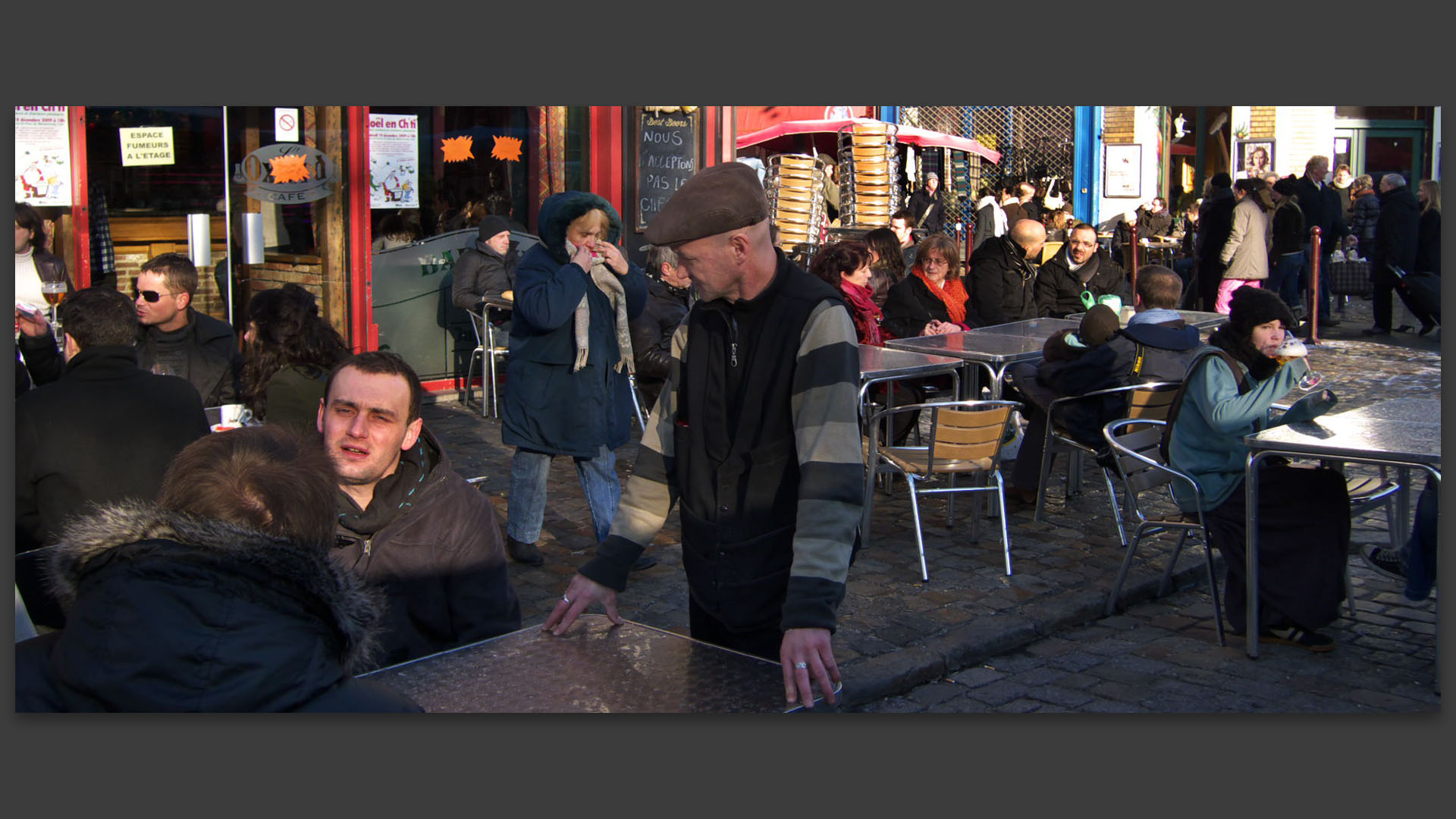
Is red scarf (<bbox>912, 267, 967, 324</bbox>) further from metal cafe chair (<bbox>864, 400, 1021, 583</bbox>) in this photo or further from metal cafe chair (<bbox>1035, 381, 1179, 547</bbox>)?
metal cafe chair (<bbox>864, 400, 1021, 583</bbox>)

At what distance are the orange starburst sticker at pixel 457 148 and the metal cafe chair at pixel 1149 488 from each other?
6015 millimetres

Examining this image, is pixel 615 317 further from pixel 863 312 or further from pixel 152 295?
pixel 863 312

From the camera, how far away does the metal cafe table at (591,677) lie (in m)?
2.68

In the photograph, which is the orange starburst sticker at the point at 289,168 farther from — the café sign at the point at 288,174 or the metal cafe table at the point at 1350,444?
the metal cafe table at the point at 1350,444

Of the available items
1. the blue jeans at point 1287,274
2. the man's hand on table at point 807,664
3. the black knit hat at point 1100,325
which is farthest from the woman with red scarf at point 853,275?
the blue jeans at point 1287,274

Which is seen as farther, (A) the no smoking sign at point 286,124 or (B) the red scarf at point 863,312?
(A) the no smoking sign at point 286,124

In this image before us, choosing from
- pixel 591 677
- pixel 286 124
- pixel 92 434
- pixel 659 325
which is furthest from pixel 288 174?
pixel 591 677

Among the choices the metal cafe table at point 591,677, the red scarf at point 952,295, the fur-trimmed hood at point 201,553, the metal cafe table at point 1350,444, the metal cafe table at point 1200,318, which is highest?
the red scarf at point 952,295

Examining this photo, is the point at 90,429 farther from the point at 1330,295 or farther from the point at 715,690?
the point at 1330,295

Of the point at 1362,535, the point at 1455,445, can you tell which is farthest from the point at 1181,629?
the point at 1362,535

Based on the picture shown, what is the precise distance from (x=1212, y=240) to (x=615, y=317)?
10446 mm

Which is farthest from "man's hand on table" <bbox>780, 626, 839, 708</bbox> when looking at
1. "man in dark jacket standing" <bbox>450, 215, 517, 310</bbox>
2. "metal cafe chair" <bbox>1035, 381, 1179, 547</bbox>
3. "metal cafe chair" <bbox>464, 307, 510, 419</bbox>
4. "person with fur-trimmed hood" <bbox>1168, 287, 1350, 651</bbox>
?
"man in dark jacket standing" <bbox>450, 215, 517, 310</bbox>

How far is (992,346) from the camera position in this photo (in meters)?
7.88

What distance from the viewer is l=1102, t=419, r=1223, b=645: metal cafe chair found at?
560 centimetres
